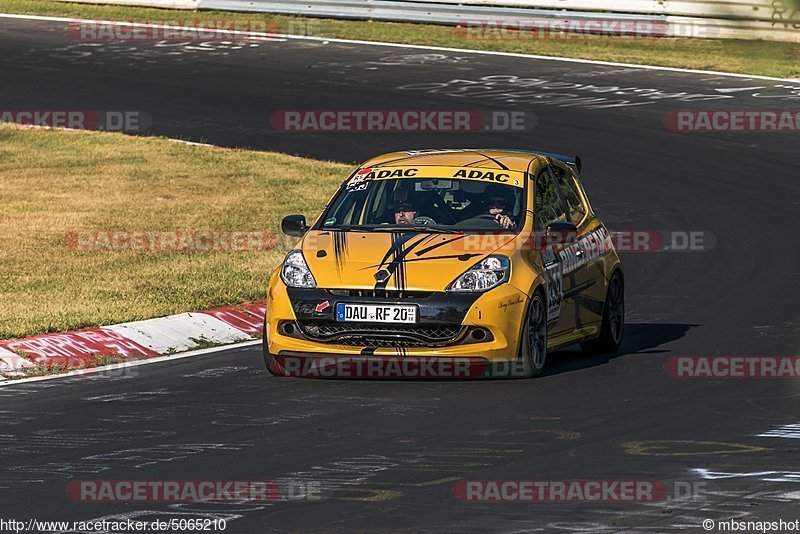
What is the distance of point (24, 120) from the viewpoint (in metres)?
25.4

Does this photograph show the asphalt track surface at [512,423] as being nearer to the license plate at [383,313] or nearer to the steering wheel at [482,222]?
the license plate at [383,313]

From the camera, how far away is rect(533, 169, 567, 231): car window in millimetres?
11312

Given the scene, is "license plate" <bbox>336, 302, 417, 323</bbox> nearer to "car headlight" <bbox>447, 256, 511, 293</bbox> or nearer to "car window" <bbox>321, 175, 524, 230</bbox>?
"car headlight" <bbox>447, 256, 511, 293</bbox>

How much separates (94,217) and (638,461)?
11.8m

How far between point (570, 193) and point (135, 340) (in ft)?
11.8

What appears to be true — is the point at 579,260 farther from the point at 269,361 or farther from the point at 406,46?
the point at 406,46

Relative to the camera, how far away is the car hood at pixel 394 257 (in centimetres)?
1019

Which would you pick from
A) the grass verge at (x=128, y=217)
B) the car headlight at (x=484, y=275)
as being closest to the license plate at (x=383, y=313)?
the car headlight at (x=484, y=275)

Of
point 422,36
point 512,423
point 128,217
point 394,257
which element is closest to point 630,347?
point 394,257

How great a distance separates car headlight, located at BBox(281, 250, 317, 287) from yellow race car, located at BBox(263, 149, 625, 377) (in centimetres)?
1

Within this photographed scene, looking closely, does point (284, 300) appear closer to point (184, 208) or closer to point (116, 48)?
point (184, 208)

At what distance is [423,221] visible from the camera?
36.7 ft

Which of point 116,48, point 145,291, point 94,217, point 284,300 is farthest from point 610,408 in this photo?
point 116,48

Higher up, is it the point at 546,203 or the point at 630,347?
the point at 546,203
